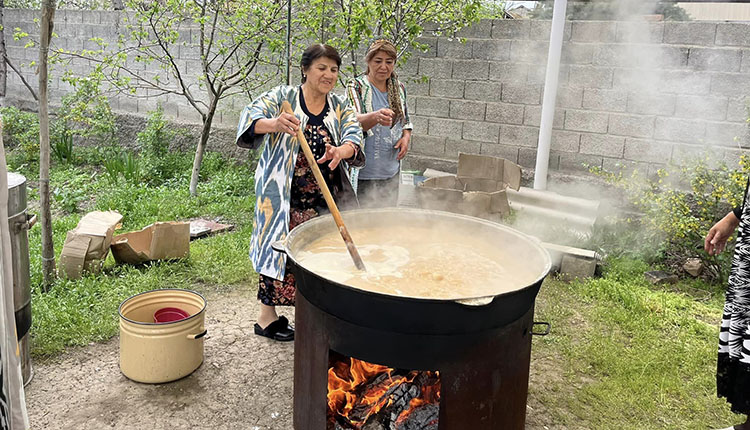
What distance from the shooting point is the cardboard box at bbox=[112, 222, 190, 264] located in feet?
15.1

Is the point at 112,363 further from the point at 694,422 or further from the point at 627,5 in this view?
the point at 627,5

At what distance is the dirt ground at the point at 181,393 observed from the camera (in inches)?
113

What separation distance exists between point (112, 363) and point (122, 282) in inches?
43.3

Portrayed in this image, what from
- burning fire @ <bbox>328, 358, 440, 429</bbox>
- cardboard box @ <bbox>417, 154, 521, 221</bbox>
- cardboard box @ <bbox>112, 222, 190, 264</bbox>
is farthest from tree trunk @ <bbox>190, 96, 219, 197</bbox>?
burning fire @ <bbox>328, 358, 440, 429</bbox>

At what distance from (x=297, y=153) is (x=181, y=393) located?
1454 millimetres

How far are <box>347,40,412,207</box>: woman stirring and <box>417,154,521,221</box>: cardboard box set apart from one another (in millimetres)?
631

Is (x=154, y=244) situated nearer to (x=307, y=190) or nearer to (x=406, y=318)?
(x=307, y=190)

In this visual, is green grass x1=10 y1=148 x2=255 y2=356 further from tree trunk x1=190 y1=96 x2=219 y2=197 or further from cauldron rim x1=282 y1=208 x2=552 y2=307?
cauldron rim x1=282 y1=208 x2=552 y2=307

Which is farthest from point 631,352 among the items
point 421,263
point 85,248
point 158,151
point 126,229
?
point 158,151

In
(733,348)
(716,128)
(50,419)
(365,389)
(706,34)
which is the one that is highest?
(706,34)

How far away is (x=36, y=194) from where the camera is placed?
660 centimetres

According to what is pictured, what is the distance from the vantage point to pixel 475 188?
564 cm

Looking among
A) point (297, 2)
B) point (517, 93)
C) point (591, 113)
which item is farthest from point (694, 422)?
point (297, 2)

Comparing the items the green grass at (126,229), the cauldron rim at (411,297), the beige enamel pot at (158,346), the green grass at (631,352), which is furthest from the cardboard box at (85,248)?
the green grass at (631,352)
